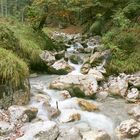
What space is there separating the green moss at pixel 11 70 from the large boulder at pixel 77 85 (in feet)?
5.07

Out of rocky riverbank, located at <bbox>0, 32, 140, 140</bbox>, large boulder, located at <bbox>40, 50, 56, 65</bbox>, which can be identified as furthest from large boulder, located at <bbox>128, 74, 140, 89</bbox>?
large boulder, located at <bbox>40, 50, 56, 65</bbox>

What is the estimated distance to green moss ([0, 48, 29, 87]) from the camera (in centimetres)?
793

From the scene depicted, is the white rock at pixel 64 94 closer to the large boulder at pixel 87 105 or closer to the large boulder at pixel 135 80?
the large boulder at pixel 87 105

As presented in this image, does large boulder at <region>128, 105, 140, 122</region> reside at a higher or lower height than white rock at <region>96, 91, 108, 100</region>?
higher

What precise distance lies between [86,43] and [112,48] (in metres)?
5.62

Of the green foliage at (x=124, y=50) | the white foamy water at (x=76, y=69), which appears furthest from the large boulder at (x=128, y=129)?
the white foamy water at (x=76, y=69)

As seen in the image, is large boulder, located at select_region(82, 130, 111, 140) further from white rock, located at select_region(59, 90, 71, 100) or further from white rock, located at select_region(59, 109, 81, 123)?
white rock, located at select_region(59, 90, 71, 100)

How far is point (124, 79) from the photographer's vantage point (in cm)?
1040

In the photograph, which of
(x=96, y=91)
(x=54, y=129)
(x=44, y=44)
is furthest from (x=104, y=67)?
(x=54, y=129)

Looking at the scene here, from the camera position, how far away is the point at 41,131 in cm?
636

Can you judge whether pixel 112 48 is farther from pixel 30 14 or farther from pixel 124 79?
pixel 30 14

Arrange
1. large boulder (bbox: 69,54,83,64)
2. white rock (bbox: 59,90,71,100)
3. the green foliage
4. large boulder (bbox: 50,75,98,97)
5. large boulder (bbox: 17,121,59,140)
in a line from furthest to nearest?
1. large boulder (bbox: 69,54,83,64)
2. the green foliage
3. large boulder (bbox: 50,75,98,97)
4. white rock (bbox: 59,90,71,100)
5. large boulder (bbox: 17,121,59,140)

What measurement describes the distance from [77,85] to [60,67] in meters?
2.51

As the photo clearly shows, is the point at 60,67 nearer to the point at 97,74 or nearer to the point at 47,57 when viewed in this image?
the point at 47,57
